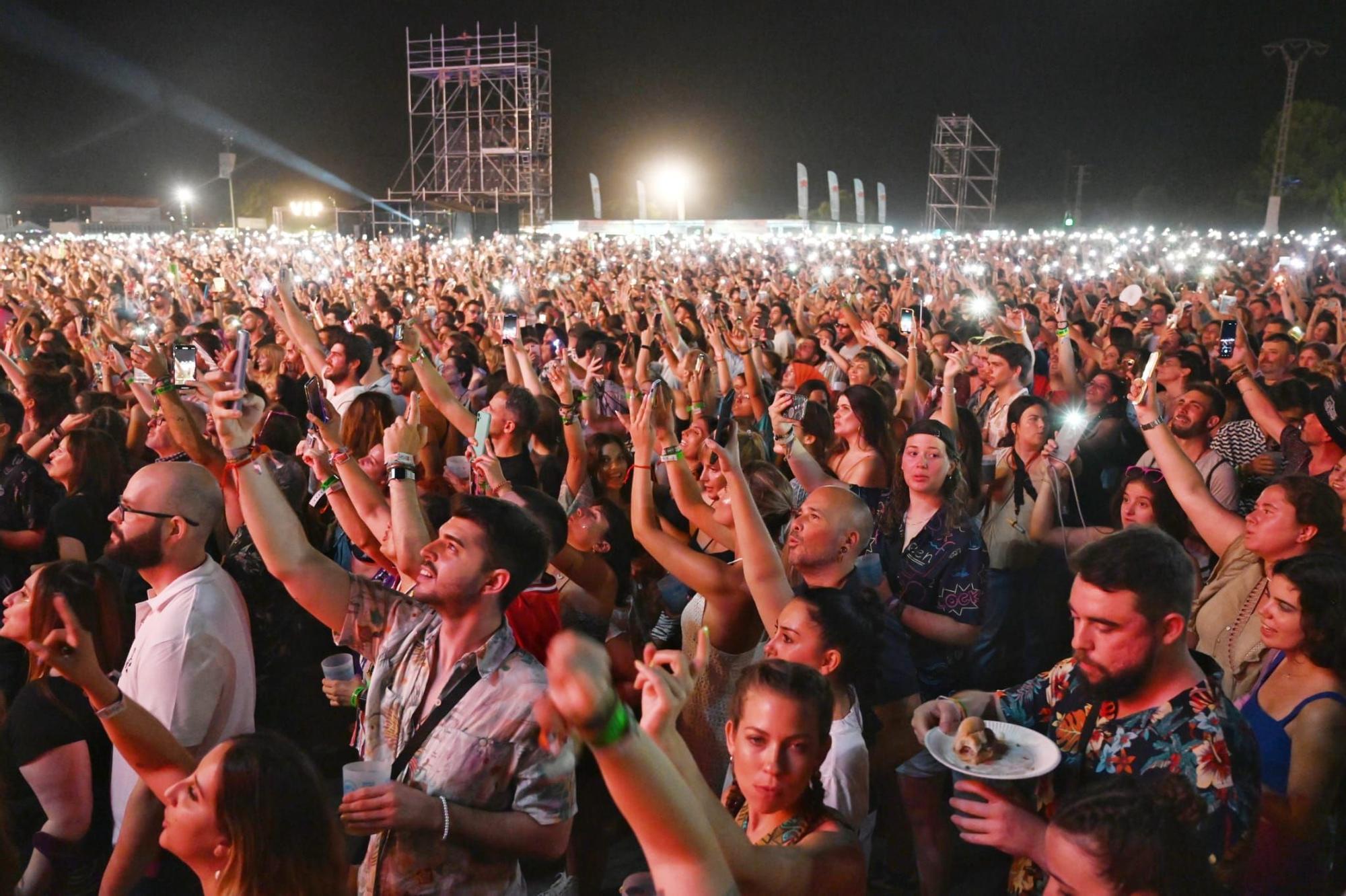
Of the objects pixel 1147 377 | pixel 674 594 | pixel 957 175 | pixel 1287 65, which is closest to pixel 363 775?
pixel 674 594

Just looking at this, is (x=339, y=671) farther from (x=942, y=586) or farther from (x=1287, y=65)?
(x=1287, y=65)

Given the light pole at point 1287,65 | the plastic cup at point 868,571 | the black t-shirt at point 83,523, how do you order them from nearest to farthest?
the plastic cup at point 868,571
the black t-shirt at point 83,523
the light pole at point 1287,65

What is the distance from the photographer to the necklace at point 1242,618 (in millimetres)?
3633

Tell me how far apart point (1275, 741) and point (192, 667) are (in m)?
2.86

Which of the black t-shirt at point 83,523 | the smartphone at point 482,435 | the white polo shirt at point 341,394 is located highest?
the white polo shirt at point 341,394

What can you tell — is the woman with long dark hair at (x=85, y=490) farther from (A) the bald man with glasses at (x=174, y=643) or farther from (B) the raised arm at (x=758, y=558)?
(B) the raised arm at (x=758, y=558)

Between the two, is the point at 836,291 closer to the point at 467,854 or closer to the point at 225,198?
the point at 467,854

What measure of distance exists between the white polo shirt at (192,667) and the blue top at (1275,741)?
2.69 metres

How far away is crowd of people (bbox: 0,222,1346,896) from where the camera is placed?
2219 millimetres

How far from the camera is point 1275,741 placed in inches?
112

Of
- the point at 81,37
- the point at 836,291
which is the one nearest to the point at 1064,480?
the point at 836,291

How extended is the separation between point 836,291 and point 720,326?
231 inches

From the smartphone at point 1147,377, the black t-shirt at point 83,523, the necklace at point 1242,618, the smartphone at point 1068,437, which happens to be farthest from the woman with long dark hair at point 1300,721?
the black t-shirt at point 83,523

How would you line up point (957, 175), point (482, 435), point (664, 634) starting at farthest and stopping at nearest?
point (957, 175), point (482, 435), point (664, 634)
